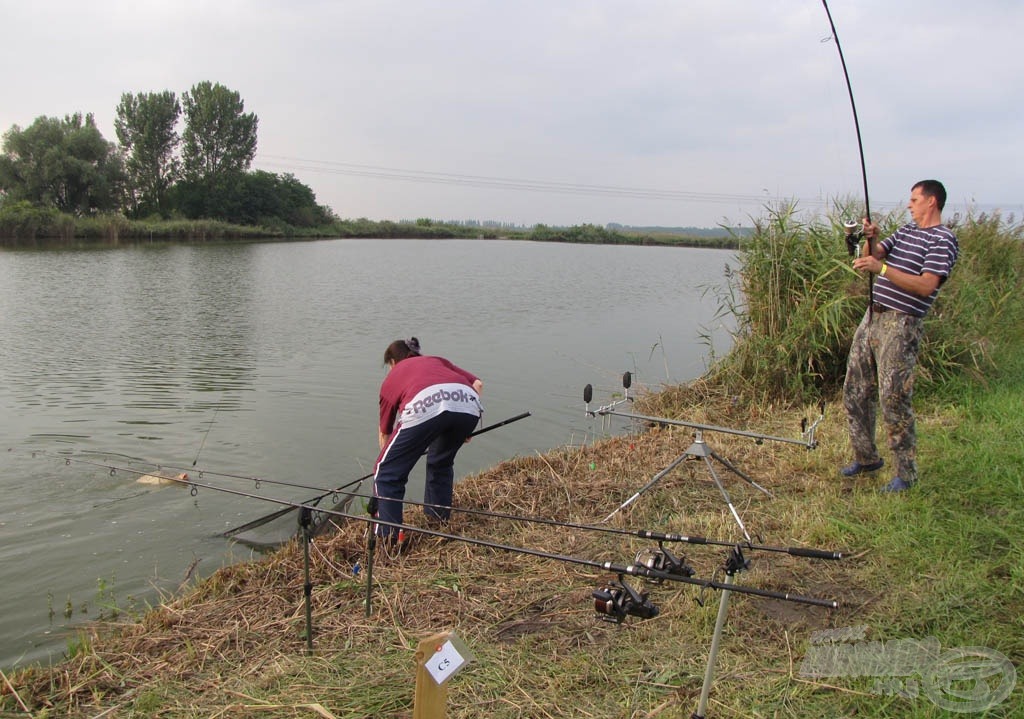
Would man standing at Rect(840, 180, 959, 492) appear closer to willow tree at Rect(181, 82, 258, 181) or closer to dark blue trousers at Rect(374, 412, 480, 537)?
dark blue trousers at Rect(374, 412, 480, 537)

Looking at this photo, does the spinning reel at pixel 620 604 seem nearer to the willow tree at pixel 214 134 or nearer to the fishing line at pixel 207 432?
the fishing line at pixel 207 432

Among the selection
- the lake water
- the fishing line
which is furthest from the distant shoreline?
the fishing line

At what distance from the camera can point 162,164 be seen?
2363 inches

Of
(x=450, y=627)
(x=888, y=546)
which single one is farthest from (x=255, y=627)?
(x=888, y=546)

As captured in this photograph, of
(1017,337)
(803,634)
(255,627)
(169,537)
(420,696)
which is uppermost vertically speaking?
(1017,337)

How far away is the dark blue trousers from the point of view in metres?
4.72

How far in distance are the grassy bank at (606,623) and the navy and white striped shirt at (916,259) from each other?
Answer: 118 cm

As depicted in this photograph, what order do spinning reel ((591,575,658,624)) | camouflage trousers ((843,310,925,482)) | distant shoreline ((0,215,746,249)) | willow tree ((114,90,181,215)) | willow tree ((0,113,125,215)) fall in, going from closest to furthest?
1. spinning reel ((591,575,658,624))
2. camouflage trousers ((843,310,925,482))
3. distant shoreline ((0,215,746,249))
4. willow tree ((0,113,125,215))
5. willow tree ((114,90,181,215))

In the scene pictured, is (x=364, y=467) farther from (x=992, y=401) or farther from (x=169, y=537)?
(x=992, y=401)

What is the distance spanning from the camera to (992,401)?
22.4 ft

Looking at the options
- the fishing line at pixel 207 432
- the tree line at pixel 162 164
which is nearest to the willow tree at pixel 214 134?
the tree line at pixel 162 164

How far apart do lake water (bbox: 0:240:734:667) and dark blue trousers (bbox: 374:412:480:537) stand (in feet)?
5.33

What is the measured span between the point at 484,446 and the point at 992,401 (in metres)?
5.13

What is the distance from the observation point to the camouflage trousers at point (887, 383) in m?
4.62
